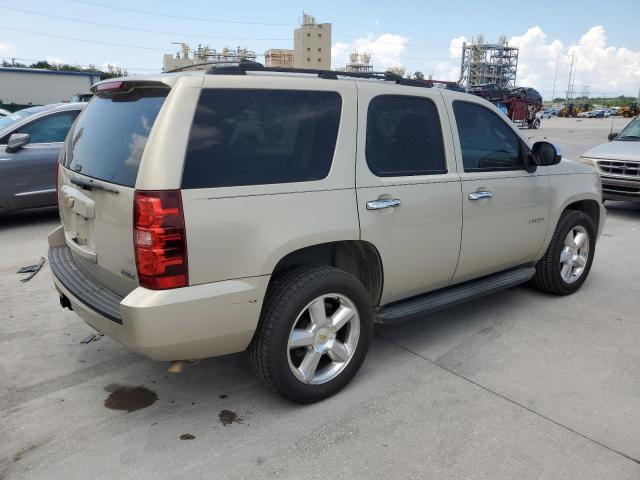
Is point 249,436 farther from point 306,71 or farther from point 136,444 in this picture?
point 306,71

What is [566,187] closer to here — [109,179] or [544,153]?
[544,153]

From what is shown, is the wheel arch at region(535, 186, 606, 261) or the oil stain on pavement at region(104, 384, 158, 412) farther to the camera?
the wheel arch at region(535, 186, 606, 261)

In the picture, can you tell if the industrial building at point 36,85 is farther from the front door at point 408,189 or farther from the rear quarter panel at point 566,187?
the front door at point 408,189

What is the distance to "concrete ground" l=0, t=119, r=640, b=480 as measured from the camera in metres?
2.58

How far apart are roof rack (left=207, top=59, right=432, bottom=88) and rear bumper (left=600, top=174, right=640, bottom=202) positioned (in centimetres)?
595

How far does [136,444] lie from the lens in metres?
2.73

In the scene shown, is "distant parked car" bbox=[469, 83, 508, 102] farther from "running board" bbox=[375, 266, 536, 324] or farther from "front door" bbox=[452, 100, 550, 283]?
"running board" bbox=[375, 266, 536, 324]

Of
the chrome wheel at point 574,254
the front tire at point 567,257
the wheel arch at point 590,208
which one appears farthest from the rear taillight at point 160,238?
the wheel arch at point 590,208

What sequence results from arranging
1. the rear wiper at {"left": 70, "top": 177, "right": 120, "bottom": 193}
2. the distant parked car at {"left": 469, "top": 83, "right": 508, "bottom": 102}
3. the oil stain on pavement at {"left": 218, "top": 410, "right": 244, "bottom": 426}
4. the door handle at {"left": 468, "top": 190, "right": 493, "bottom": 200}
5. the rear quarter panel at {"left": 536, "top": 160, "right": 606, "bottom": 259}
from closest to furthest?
the rear wiper at {"left": 70, "top": 177, "right": 120, "bottom": 193} → the oil stain on pavement at {"left": 218, "top": 410, "right": 244, "bottom": 426} → the door handle at {"left": 468, "top": 190, "right": 493, "bottom": 200} → the rear quarter panel at {"left": 536, "top": 160, "right": 606, "bottom": 259} → the distant parked car at {"left": 469, "top": 83, "right": 508, "bottom": 102}

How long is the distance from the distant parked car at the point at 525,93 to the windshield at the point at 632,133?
1013 inches

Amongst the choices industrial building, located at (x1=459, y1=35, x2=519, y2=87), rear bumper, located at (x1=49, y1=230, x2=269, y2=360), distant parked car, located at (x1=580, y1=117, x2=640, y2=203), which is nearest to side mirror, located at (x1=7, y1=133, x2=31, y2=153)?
rear bumper, located at (x1=49, y1=230, x2=269, y2=360)

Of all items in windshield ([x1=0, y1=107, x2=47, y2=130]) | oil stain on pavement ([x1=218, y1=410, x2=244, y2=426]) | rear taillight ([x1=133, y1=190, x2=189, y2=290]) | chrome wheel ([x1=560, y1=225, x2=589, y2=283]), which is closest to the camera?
rear taillight ([x1=133, y1=190, x2=189, y2=290])

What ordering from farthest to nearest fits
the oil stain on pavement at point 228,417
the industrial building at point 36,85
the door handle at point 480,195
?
the industrial building at point 36,85 → the door handle at point 480,195 → the oil stain on pavement at point 228,417

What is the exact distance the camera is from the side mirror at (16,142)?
7133 millimetres
